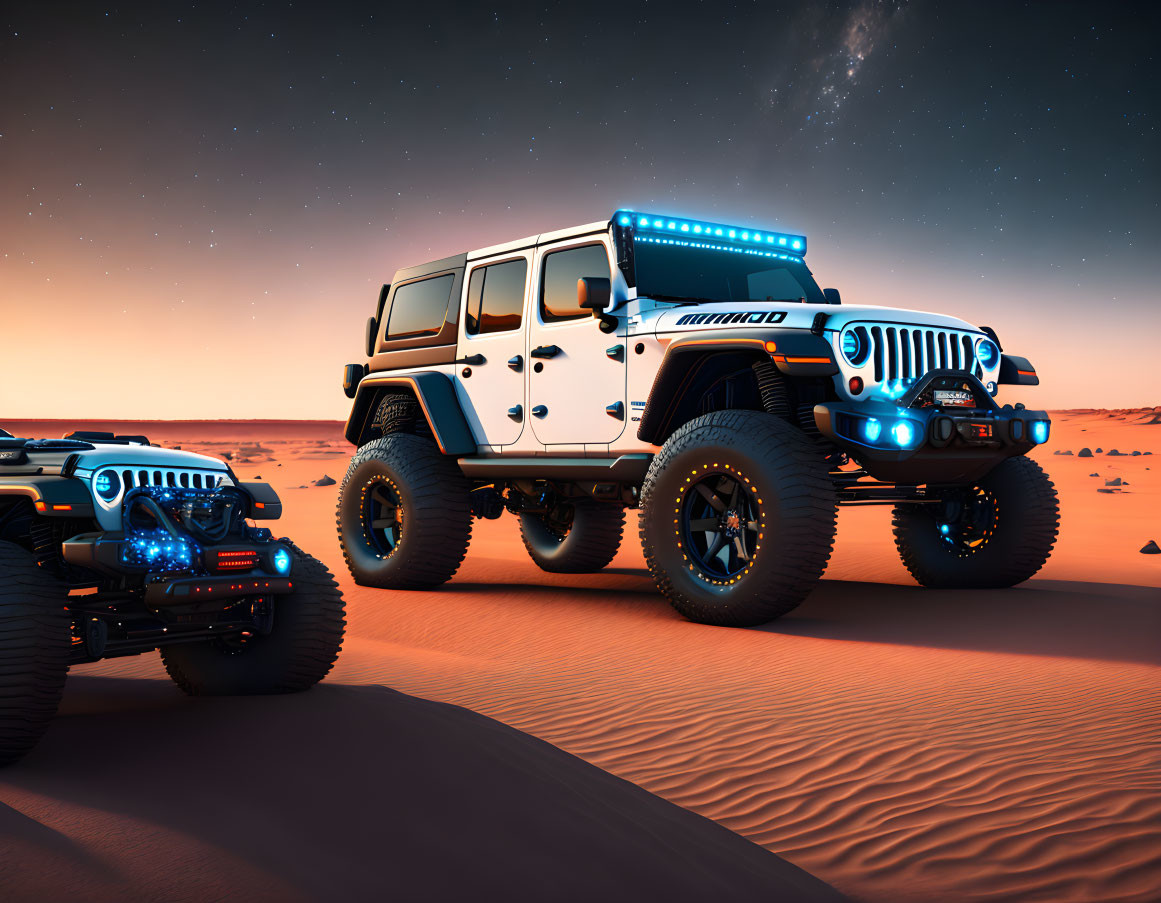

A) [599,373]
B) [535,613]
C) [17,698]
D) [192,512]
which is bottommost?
[535,613]

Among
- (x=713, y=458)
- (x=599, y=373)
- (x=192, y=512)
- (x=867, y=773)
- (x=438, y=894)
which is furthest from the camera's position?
(x=599, y=373)

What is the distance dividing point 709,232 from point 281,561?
570 cm

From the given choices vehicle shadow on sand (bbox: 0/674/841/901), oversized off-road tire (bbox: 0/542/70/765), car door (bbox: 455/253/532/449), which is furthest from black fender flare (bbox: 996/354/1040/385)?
oversized off-road tire (bbox: 0/542/70/765)

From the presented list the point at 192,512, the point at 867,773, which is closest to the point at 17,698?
the point at 192,512

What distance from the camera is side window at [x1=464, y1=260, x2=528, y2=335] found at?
10516 mm

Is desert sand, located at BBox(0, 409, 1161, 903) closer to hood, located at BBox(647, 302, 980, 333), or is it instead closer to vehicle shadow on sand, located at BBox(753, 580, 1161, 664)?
vehicle shadow on sand, located at BBox(753, 580, 1161, 664)

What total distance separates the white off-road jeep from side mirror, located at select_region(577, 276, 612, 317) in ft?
0.08

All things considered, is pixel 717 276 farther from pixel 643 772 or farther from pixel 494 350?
pixel 643 772

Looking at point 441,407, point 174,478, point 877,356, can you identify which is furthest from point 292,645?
point 441,407

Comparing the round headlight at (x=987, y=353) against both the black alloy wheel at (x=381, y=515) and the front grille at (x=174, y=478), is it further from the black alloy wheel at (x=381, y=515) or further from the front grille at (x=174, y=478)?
the front grille at (x=174, y=478)

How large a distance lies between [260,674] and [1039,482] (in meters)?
6.94

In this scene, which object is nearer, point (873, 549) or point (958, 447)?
point (958, 447)

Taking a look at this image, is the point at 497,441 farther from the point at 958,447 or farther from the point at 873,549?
the point at 873,549

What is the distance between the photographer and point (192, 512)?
5.37 meters
